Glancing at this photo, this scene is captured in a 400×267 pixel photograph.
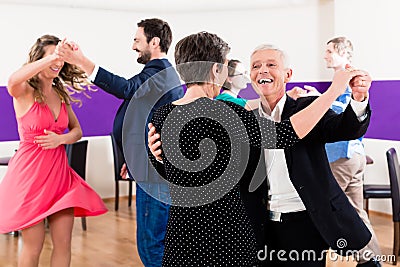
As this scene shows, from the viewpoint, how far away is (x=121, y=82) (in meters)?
3.50

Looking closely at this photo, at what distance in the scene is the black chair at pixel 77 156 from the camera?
5.80m

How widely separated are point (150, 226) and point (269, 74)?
138cm

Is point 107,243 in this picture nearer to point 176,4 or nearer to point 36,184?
point 36,184

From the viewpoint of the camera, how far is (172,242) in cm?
240

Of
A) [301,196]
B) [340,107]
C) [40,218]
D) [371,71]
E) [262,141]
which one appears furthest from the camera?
[371,71]

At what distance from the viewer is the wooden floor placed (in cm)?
487

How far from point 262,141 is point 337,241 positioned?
681 millimetres

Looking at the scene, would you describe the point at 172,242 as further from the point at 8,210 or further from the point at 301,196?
the point at 8,210

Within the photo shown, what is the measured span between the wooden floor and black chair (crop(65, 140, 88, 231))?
299 mm

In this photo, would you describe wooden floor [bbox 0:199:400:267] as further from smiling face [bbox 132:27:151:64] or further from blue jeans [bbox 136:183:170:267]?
smiling face [bbox 132:27:151:64]

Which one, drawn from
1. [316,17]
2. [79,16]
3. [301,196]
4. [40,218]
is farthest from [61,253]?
[316,17]

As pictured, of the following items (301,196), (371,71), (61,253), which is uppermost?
(371,71)

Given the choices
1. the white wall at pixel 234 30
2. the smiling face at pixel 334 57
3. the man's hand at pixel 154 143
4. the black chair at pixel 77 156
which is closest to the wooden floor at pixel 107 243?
the black chair at pixel 77 156

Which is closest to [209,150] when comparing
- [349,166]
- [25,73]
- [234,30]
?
[25,73]
